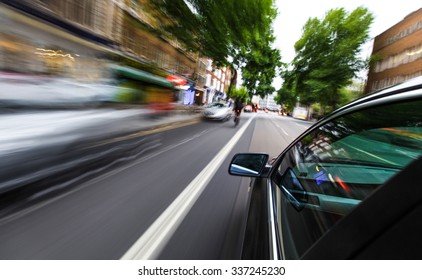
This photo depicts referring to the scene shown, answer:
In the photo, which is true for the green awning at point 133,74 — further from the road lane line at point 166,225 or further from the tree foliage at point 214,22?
the road lane line at point 166,225

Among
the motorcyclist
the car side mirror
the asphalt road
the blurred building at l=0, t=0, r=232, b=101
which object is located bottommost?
the asphalt road

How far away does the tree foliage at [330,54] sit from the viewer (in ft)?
94.0

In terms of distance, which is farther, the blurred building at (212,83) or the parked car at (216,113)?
the blurred building at (212,83)

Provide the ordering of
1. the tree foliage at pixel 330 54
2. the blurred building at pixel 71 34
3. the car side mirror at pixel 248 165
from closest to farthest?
1. the car side mirror at pixel 248 165
2. the blurred building at pixel 71 34
3. the tree foliage at pixel 330 54

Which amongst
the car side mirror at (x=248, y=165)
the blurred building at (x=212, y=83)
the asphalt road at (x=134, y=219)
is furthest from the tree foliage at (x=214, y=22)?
the blurred building at (x=212, y=83)

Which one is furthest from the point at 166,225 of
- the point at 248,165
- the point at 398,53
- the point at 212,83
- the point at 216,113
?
the point at 212,83

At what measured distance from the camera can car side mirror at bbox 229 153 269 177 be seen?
194 cm

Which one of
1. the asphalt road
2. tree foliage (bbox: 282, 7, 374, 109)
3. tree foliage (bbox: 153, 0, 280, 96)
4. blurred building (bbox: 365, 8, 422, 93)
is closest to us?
the asphalt road

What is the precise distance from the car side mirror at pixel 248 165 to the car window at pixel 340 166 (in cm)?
22

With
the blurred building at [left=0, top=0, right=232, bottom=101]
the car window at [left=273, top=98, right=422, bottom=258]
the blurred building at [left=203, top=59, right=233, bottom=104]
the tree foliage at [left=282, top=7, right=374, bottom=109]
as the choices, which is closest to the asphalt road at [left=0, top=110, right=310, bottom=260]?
the car window at [left=273, top=98, right=422, bottom=258]

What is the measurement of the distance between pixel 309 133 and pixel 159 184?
9.63 ft

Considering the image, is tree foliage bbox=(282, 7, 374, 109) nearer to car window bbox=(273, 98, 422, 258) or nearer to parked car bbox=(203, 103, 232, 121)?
parked car bbox=(203, 103, 232, 121)

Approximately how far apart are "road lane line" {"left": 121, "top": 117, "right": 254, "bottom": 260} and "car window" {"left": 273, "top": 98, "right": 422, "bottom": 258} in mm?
1362

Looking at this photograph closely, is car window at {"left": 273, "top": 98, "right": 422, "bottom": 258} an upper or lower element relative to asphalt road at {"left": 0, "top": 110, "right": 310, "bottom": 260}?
upper
